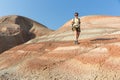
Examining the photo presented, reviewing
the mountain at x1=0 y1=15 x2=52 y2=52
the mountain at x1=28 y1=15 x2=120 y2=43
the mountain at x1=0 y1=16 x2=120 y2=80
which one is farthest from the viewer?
the mountain at x1=0 y1=15 x2=52 y2=52

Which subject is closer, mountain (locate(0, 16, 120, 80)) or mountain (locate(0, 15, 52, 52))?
mountain (locate(0, 16, 120, 80))

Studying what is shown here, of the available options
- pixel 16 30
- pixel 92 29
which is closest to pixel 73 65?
pixel 92 29

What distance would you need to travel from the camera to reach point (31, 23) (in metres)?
67.9

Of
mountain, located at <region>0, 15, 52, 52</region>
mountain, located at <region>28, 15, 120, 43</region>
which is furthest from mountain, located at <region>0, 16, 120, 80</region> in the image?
mountain, located at <region>0, 15, 52, 52</region>

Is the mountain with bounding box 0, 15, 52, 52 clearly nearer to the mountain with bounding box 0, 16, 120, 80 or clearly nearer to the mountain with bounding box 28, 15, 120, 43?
the mountain with bounding box 28, 15, 120, 43

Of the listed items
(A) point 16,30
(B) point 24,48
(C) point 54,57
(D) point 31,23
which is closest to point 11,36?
(A) point 16,30

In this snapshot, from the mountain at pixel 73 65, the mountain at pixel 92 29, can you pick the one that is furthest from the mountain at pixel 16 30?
the mountain at pixel 73 65

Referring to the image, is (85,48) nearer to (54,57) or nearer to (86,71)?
(54,57)

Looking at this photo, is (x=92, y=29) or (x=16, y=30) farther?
(x=16, y=30)

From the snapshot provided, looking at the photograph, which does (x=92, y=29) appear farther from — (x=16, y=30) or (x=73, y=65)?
(x=16, y=30)

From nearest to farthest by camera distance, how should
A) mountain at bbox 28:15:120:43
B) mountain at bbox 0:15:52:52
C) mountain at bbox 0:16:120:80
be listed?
mountain at bbox 0:16:120:80, mountain at bbox 28:15:120:43, mountain at bbox 0:15:52:52

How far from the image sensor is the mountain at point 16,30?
186 ft

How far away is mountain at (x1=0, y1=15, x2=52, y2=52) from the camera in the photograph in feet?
186

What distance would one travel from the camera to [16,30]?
59.5 meters
